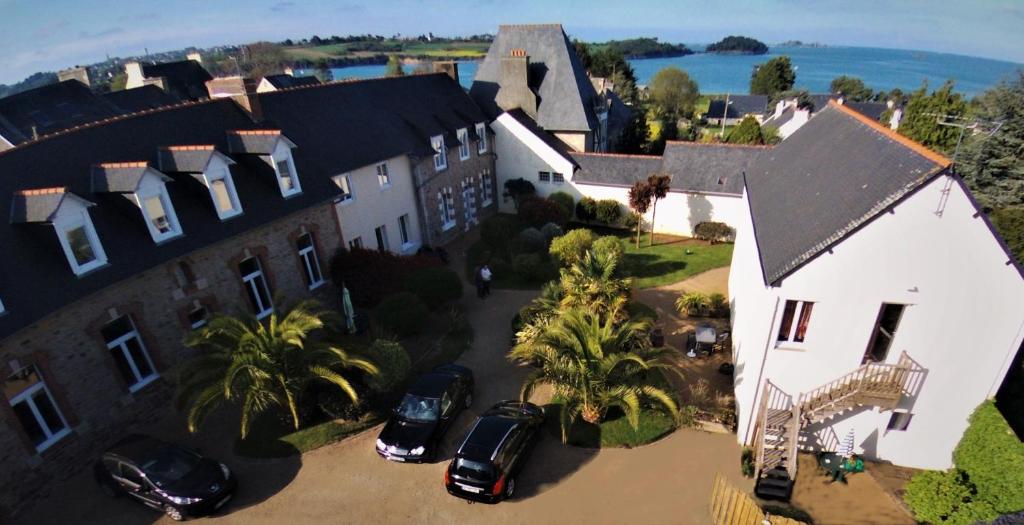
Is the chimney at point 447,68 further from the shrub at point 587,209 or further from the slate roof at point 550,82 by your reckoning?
the shrub at point 587,209

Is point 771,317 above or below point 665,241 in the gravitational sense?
above

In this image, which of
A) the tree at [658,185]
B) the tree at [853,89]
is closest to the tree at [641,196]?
the tree at [658,185]

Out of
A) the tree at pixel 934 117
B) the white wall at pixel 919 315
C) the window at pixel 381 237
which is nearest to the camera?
the white wall at pixel 919 315

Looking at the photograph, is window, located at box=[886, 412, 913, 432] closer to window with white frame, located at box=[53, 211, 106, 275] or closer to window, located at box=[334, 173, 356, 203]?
window, located at box=[334, 173, 356, 203]

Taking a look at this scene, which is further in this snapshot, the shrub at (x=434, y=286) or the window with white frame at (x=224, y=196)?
the shrub at (x=434, y=286)

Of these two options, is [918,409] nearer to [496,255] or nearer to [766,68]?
[496,255]

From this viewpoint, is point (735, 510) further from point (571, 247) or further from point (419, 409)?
point (571, 247)

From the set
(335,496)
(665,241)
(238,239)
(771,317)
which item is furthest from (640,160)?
(335,496)
